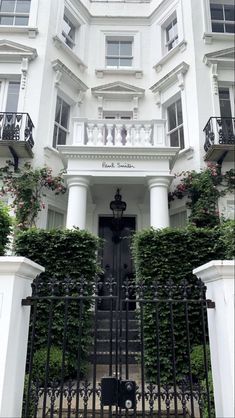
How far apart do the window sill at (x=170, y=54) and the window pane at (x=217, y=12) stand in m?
1.80

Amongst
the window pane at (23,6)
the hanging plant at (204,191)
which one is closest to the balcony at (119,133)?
the hanging plant at (204,191)

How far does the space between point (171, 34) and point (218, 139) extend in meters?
6.04

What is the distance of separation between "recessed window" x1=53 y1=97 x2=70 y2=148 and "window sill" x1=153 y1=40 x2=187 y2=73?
Result: 3840 millimetres

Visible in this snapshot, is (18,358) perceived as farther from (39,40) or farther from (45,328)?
(39,40)

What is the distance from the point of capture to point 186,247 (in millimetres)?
5789

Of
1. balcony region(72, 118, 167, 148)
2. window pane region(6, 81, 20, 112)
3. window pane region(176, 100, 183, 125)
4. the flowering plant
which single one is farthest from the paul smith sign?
window pane region(6, 81, 20, 112)

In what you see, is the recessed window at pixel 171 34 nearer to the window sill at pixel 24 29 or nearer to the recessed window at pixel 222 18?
the recessed window at pixel 222 18

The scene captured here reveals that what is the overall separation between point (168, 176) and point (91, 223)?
3106 mm

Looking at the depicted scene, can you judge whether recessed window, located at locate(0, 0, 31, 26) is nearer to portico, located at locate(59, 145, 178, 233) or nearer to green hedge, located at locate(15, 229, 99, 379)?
portico, located at locate(59, 145, 178, 233)

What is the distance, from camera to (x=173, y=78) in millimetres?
11219

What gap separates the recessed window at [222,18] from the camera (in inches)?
454

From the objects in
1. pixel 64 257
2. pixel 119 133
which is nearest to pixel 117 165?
pixel 119 133

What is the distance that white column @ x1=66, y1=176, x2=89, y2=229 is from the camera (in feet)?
25.7

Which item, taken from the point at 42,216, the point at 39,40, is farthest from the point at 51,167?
the point at 39,40
